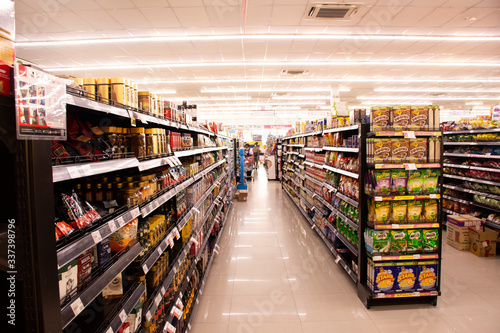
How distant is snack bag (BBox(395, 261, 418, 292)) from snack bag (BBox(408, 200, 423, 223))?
49cm

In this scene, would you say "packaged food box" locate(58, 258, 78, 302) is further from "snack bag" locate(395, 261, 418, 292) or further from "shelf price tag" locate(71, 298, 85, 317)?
"snack bag" locate(395, 261, 418, 292)

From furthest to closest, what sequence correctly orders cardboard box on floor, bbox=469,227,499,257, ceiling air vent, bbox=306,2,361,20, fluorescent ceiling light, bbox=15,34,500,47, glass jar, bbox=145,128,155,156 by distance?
fluorescent ceiling light, bbox=15,34,500,47 → ceiling air vent, bbox=306,2,361,20 → cardboard box on floor, bbox=469,227,499,257 → glass jar, bbox=145,128,155,156

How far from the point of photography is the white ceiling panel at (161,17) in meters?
5.29

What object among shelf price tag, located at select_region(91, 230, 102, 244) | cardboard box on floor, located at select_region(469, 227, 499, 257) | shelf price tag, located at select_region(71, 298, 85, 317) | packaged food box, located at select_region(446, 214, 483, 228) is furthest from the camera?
packaged food box, located at select_region(446, 214, 483, 228)

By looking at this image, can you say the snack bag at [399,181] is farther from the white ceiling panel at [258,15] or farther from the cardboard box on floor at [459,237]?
the white ceiling panel at [258,15]

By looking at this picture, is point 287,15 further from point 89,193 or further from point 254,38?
point 89,193

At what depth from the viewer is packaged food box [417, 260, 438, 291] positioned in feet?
10.2

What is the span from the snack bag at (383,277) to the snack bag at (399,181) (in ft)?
2.75

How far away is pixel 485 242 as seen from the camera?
4.45m

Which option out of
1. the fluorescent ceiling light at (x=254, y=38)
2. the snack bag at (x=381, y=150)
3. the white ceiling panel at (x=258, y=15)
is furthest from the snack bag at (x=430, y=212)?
the fluorescent ceiling light at (x=254, y=38)

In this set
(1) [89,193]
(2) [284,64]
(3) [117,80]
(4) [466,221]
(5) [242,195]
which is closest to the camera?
(1) [89,193]

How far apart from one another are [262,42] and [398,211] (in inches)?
216

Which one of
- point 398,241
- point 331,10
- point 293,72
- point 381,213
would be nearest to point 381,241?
point 398,241

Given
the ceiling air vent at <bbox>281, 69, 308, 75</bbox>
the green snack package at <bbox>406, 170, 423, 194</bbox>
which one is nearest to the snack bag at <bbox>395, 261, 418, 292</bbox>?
the green snack package at <bbox>406, 170, 423, 194</bbox>
